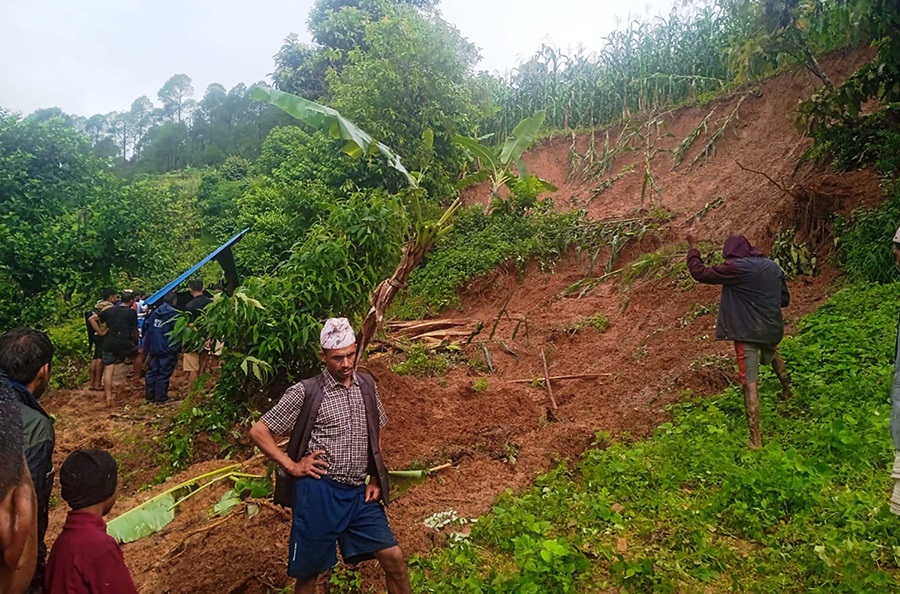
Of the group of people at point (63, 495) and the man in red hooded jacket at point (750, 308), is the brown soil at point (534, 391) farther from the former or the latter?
the group of people at point (63, 495)

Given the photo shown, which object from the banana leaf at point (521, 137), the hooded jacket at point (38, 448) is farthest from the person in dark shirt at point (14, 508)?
the banana leaf at point (521, 137)

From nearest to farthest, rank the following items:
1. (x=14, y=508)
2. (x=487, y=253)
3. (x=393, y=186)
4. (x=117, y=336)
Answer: (x=14, y=508)
(x=117, y=336)
(x=487, y=253)
(x=393, y=186)

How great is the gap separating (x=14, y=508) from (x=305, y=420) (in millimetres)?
1412

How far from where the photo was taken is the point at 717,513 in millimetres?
3723

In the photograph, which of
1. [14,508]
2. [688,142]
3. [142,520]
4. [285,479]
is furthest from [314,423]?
[688,142]

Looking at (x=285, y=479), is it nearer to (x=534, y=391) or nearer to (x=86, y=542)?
(x=86, y=542)

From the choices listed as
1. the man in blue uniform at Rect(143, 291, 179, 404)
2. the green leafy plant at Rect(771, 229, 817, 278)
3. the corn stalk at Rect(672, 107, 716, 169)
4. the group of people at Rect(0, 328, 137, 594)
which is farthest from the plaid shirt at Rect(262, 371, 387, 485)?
the corn stalk at Rect(672, 107, 716, 169)

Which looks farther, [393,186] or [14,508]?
[393,186]

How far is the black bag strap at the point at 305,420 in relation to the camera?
294 cm

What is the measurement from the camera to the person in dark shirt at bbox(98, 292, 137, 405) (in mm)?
8188

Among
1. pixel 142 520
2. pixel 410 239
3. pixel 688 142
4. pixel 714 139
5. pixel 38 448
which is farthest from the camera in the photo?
pixel 688 142

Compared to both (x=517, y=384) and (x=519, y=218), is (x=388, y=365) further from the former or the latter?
(x=519, y=218)

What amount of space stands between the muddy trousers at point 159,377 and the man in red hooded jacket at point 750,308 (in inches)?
281

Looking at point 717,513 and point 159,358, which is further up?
point 159,358
